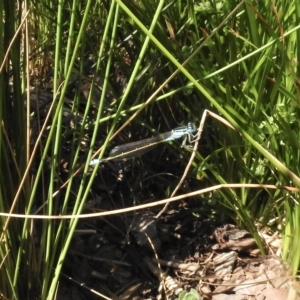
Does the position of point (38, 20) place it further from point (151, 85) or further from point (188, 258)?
point (188, 258)

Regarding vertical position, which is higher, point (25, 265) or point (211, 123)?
point (211, 123)

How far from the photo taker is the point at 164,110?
4.94 feet

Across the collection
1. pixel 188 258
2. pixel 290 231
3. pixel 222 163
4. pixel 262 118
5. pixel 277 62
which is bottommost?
pixel 188 258

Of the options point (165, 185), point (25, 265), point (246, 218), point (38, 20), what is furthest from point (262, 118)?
point (38, 20)

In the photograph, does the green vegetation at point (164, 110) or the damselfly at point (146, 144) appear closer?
the green vegetation at point (164, 110)

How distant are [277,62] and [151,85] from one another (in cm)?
29

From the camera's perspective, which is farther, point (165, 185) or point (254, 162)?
point (165, 185)

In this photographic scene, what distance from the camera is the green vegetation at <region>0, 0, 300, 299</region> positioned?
3.57 ft

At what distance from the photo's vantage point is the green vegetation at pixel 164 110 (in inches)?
42.9

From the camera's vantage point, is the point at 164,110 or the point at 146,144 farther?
the point at 164,110

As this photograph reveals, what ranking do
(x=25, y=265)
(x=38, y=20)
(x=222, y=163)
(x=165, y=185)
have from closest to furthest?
(x=25, y=265)
(x=222, y=163)
(x=165, y=185)
(x=38, y=20)

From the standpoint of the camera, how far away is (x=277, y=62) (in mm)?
1317

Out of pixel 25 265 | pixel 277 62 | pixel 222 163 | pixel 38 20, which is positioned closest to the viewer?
pixel 25 265

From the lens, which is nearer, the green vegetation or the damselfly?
the green vegetation
